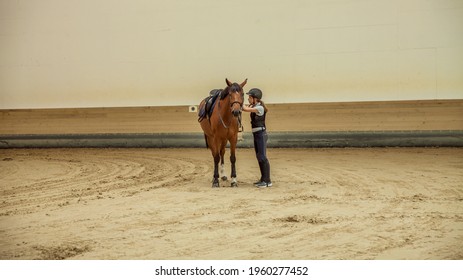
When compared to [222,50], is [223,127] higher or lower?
lower

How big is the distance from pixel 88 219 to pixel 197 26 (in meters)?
8.67

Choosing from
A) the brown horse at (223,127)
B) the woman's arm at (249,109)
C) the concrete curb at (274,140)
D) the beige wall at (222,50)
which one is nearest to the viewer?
the woman's arm at (249,109)

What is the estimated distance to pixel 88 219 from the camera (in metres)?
5.62

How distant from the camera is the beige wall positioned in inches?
482

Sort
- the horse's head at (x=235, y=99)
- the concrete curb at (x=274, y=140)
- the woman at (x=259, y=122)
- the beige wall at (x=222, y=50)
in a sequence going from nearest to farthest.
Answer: the horse's head at (x=235, y=99) < the woman at (x=259, y=122) < the beige wall at (x=222, y=50) < the concrete curb at (x=274, y=140)

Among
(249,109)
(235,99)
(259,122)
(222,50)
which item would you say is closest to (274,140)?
(222,50)

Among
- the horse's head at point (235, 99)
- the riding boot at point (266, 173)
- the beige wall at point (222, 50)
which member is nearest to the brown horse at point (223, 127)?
the horse's head at point (235, 99)

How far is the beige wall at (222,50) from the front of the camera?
482 inches

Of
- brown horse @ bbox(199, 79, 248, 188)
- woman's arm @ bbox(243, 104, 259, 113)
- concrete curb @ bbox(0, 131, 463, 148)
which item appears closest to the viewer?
woman's arm @ bbox(243, 104, 259, 113)

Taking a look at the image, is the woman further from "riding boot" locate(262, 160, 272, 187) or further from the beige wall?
the beige wall

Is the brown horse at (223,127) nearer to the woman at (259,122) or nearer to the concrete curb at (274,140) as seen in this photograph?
the woman at (259,122)

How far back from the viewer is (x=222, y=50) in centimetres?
1347

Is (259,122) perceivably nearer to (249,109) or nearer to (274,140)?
(249,109)

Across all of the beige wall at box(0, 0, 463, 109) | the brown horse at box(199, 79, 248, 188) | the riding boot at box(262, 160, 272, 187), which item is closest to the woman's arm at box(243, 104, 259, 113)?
the brown horse at box(199, 79, 248, 188)
